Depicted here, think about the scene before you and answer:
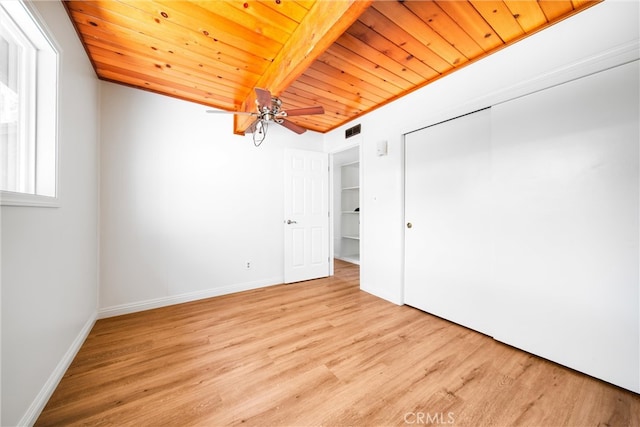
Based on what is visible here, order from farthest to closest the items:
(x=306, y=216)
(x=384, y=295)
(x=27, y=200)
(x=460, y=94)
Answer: (x=306, y=216), (x=384, y=295), (x=460, y=94), (x=27, y=200)

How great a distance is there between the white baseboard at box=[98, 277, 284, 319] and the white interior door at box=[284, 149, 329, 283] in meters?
0.41

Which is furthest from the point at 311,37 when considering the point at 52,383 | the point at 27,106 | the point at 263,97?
the point at 52,383

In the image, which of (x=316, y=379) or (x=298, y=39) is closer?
(x=316, y=379)

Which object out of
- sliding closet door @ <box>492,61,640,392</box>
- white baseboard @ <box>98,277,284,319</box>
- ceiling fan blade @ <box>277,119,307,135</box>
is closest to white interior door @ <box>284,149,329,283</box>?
white baseboard @ <box>98,277,284,319</box>

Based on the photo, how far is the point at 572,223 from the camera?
1.56m

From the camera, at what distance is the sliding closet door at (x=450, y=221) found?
2035 mm

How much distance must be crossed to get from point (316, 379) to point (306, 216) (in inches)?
94.5

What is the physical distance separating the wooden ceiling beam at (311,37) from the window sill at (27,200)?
178cm

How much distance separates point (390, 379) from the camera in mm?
1508

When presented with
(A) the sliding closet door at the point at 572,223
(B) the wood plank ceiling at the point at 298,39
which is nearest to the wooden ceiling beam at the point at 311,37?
(B) the wood plank ceiling at the point at 298,39

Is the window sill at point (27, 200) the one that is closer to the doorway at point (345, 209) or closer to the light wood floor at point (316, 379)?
the light wood floor at point (316, 379)

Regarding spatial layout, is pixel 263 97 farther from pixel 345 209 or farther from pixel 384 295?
pixel 345 209

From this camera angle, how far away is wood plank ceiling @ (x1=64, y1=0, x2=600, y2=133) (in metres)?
1.49

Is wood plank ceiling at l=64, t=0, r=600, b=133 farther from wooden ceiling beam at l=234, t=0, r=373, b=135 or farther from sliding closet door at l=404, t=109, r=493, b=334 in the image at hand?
sliding closet door at l=404, t=109, r=493, b=334
